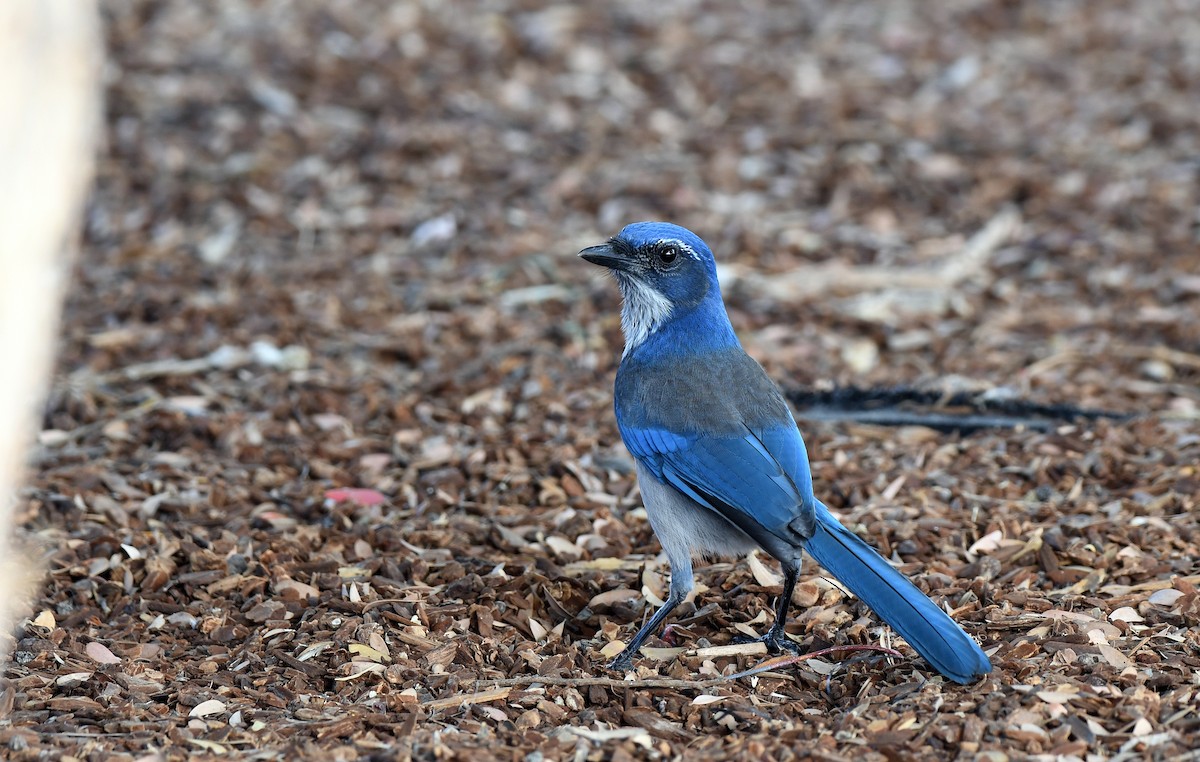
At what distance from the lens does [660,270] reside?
5051mm

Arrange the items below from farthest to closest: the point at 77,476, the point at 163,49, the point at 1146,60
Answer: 1. the point at 1146,60
2. the point at 163,49
3. the point at 77,476

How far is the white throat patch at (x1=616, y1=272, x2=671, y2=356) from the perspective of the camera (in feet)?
16.6

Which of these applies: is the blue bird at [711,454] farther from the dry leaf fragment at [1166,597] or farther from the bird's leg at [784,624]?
the dry leaf fragment at [1166,597]

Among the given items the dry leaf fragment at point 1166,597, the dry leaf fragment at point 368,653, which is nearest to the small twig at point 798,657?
the dry leaf fragment at point 1166,597

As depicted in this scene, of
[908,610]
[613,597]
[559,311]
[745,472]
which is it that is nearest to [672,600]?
[613,597]

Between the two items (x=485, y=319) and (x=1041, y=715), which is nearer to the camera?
(x=1041, y=715)

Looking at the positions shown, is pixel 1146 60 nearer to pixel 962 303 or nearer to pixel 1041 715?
pixel 962 303

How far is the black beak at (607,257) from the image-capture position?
505cm

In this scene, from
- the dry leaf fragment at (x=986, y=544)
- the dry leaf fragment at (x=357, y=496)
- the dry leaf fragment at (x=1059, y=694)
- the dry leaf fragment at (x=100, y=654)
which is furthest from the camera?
the dry leaf fragment at (x=357, y=496)

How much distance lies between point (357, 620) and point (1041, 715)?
86.2 inches

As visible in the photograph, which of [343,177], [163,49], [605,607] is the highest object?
[163,49]

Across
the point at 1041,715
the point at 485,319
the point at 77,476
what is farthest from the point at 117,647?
the point at 485,319

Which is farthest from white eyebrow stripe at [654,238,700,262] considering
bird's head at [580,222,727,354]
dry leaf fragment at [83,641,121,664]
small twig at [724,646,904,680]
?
dry leaf fragment at [83,641,121,664]

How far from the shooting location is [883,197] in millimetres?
9070
